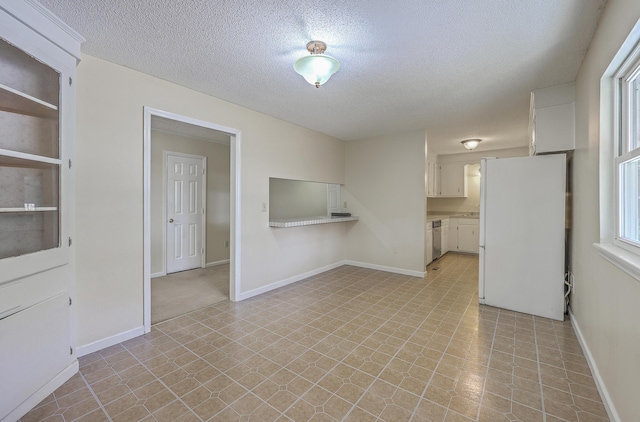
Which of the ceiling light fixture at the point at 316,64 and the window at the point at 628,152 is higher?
the ceiling light fixture at the point at 316,64

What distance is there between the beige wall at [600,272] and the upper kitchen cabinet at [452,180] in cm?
425

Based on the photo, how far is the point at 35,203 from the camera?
1807 millimetres

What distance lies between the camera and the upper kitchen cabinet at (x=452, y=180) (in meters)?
6.89

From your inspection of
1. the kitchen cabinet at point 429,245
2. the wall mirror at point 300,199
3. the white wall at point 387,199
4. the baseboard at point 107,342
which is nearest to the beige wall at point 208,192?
the wall mirror at point 300,199

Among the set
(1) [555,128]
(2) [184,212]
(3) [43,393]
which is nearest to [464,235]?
(1) [555,128]

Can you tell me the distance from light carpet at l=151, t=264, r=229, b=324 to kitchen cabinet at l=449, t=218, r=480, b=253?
18.2 feet

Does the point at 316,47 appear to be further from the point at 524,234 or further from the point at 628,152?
the point at 524,234

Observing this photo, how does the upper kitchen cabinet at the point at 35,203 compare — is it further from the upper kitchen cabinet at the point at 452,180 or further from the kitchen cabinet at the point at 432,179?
the upper kitchen cabinet at the point at 452,180

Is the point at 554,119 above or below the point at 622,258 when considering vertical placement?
above

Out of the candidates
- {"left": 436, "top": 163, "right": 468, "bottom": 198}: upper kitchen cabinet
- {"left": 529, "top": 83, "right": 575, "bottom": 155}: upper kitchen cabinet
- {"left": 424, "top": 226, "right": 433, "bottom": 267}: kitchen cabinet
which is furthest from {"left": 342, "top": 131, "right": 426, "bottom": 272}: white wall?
{"left": 436, "top": 163, "right": 468, "bottom": 198}: upper kitchen cabinet

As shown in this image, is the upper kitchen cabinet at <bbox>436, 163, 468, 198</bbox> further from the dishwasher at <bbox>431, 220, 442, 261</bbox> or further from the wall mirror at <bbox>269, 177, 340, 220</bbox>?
the wall mirror at <bbox>269, 177, 340, 220</bbox>

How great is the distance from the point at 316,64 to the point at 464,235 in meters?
6.21

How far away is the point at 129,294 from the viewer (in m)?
2.54

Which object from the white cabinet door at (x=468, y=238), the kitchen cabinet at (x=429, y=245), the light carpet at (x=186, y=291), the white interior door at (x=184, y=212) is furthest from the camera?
the white cabinet door at (x=468, y=238)
